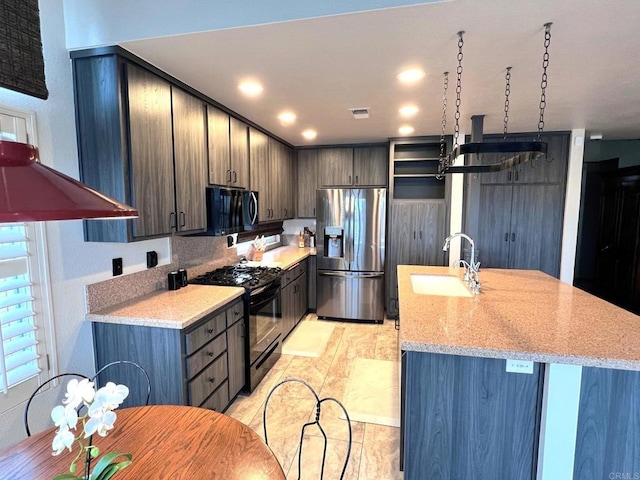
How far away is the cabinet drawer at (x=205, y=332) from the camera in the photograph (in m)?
1.96

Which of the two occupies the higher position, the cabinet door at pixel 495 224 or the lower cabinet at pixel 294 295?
the cabinet door at pixel 495 224

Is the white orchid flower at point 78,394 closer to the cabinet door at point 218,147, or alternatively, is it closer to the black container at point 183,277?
the black container at point 183,277

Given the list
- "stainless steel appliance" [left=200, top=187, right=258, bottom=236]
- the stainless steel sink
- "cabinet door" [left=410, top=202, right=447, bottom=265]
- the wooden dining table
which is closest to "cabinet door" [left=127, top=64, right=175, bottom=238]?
"stainless steel appliance" [left=200, top=187, right=258, bottom=236]

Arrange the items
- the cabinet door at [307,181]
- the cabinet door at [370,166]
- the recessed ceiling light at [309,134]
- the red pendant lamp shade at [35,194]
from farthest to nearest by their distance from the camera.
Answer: the cabinet door at [307,181] < the cabinet door at [370,166] < the recessed ceiling light at [309,134] < the red pendant lamp shade at [35,194]

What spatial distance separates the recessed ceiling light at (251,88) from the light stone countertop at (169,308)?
1.50 meters

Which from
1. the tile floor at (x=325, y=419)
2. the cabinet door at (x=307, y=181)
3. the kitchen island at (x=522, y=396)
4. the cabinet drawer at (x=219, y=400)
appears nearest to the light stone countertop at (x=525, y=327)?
the kitchen island at (x=522, y=396)

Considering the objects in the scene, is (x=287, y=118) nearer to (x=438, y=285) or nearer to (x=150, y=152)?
(x=150, y=152)

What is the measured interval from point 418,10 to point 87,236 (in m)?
2.11

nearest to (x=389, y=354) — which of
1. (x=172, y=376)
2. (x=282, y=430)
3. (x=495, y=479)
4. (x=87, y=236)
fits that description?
(x=282, y=430)

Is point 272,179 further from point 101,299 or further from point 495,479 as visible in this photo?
point 495,479

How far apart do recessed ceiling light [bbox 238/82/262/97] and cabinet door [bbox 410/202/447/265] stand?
97.7 inches

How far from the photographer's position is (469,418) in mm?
1560

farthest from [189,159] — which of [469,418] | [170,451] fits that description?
[469,418]

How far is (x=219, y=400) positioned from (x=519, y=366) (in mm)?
1899
